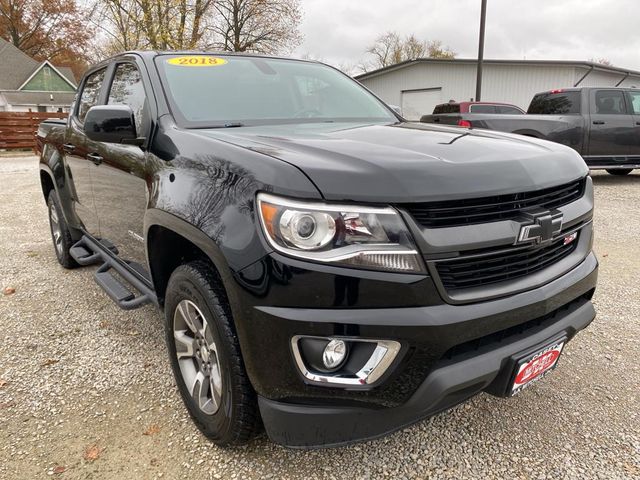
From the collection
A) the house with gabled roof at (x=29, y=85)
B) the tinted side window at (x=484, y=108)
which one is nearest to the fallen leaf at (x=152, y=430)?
the tinted side window at (x=484, y=108)

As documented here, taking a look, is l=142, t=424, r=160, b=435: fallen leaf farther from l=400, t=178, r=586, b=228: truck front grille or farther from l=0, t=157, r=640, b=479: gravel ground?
l=400, t=178, r=586, b=228: truck front grille

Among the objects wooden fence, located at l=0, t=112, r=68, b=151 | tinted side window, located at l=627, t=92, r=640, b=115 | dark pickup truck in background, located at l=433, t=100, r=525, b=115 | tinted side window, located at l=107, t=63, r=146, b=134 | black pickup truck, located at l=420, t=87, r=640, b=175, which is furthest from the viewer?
wooden fence, located at l=0, t=112, r=68, b=151

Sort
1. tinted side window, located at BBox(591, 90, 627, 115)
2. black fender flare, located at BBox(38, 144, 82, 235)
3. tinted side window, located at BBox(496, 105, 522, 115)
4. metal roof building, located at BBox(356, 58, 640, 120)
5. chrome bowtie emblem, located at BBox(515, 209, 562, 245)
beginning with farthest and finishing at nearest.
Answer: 1. metal roof building, located at BBox(356, 58, 640, 120)
2. tinted side window, located at BBox(496, 105, 522, 115)
3. tinted side window, located at BBox(591, 90, 627, 115)
4. black fender flare, located at BBox(38, 144, 82, 235)
5. chrome bowtie emblem, located at BBox(515, 209, 562, 245)

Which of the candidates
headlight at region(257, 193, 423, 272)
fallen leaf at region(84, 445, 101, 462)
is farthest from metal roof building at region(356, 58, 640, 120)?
fallen leaf at region(84, 445, 101, 462)

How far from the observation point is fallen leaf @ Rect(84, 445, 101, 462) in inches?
82.0

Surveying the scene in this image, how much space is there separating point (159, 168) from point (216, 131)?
31cm

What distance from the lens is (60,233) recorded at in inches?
177

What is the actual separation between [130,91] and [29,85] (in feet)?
142

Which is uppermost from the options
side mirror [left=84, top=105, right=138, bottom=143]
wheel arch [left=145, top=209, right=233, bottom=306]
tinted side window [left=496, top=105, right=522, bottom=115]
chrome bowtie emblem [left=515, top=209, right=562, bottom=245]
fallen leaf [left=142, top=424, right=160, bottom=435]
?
tinted side window [left=496, top=105, right=522, bottom=115]

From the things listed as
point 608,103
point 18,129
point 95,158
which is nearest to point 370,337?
point 95,158

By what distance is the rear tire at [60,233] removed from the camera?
4.35 m

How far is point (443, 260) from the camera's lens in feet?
5.17

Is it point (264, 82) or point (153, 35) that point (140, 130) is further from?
point (153, 35)

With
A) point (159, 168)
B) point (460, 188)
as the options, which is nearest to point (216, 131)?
point (159, 168)
